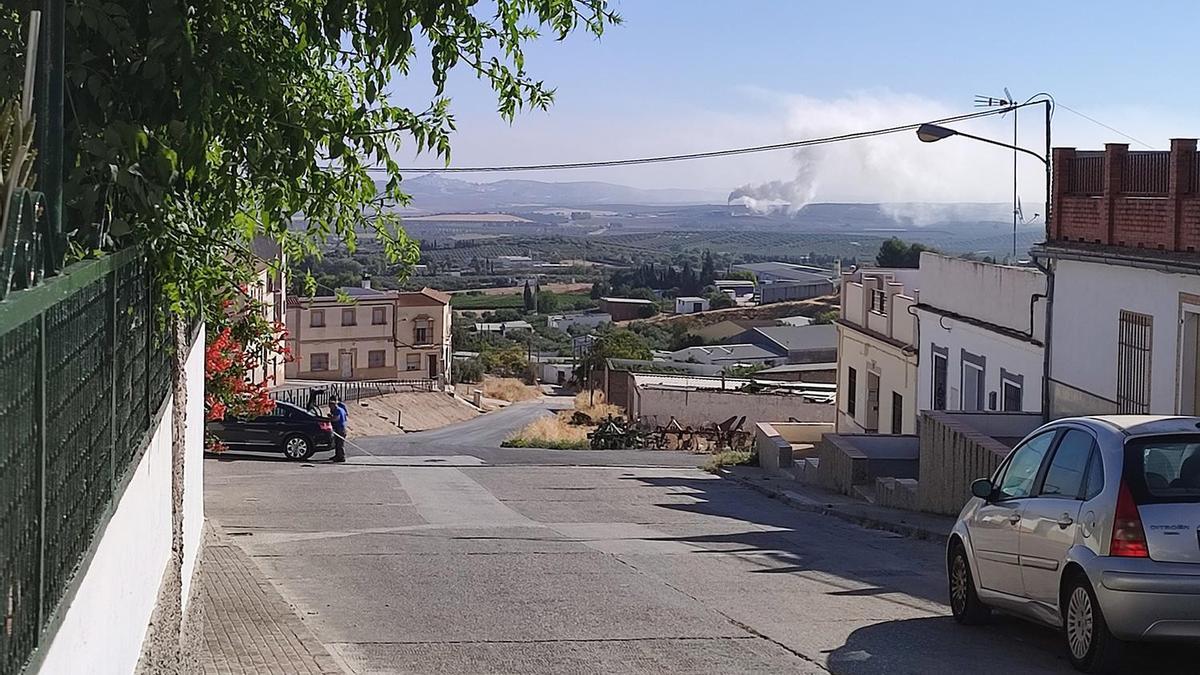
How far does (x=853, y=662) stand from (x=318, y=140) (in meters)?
5.03

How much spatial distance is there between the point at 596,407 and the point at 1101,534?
195 feet

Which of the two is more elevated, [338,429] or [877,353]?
[877,353]

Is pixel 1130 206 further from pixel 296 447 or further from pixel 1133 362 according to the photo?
pixel 296 447

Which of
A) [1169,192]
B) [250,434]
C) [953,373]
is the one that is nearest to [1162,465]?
[1169,192]

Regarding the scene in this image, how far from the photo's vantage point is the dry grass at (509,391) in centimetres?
8938

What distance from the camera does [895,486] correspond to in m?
22.0

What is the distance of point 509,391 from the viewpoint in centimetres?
9044

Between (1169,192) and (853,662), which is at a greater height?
(1169,192)

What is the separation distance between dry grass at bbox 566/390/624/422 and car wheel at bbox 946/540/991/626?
4776 centimetres

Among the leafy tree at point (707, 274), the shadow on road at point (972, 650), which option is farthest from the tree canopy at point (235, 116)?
the leafy tree at point (707, 274)

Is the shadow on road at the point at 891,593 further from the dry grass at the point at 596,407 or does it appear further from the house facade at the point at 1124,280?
the dry grass at the point at 596,407

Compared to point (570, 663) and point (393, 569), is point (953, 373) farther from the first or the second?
point (570, 663)

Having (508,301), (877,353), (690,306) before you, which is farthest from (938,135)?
(508,301)

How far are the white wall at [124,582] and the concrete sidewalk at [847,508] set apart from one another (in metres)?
12.8
